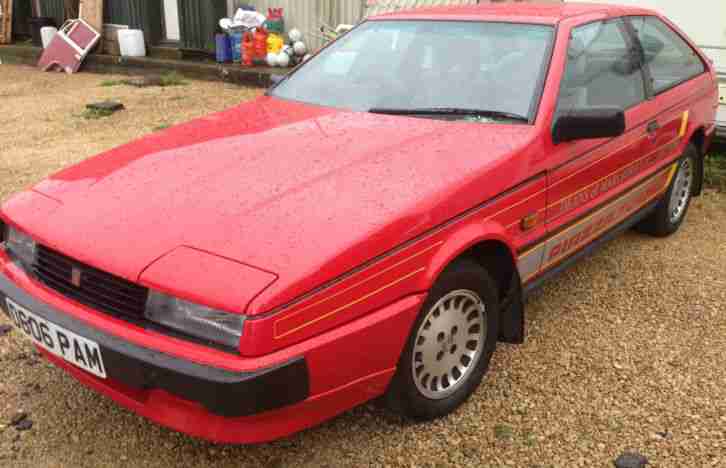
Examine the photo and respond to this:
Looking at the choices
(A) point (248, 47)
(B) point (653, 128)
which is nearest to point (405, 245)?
(B) point (653, 128)

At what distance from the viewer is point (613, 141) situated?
10.5ft

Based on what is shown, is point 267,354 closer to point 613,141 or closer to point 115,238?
point 115,238

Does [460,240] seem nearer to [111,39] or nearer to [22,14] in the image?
[111,39]

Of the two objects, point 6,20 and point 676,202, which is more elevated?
point 676,202

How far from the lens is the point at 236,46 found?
10234 millimetres

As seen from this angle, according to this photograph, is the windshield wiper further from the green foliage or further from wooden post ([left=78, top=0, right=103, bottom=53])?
wooden post ([left=78, top=0, right=103, bottom=53])

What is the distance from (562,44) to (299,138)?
1274 mm

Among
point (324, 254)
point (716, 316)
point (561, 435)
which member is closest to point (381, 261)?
point (324, 254)

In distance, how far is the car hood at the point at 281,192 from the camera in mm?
2049

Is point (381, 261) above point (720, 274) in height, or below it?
above

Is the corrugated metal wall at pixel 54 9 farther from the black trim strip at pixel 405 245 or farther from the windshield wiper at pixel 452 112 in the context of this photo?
the black trim strip at pixel 405 245

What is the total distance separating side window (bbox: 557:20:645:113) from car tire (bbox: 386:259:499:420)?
89cm

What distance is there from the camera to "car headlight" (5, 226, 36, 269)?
2.40 m

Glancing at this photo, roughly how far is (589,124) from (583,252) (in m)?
0.78
